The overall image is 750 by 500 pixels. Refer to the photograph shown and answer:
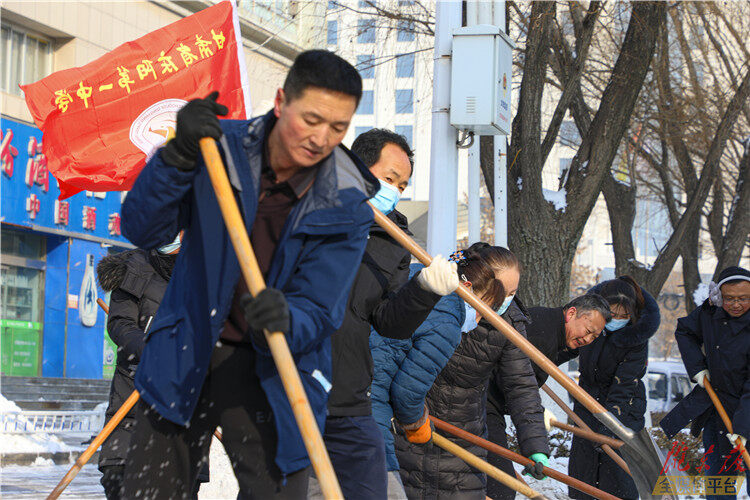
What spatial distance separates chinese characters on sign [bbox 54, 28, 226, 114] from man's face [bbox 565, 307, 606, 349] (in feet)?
11.5

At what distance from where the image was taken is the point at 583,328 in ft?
18.9

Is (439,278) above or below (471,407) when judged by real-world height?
above

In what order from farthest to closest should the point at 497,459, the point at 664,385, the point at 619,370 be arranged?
the point at 664,385, the point at 619,370, the point at 497,459

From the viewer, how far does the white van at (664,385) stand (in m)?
21.1

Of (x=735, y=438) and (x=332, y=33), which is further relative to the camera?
(x=332, y=33)

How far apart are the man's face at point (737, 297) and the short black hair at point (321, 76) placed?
16.8ft

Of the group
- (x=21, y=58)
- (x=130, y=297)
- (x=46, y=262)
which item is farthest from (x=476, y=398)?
(x=21, y=58)

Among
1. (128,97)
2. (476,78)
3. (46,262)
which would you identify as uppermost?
(476,78)

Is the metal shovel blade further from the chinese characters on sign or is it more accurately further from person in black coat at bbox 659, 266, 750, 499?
the chinese characters on sign

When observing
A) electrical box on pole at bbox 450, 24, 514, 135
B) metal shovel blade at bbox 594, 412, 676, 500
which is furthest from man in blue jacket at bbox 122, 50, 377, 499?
electrical box on pole at bbox 450, 24, 514, 135

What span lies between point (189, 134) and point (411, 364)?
5.60 feet

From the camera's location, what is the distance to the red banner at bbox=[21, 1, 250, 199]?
7.25 meters

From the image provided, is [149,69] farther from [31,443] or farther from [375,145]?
[31,443]

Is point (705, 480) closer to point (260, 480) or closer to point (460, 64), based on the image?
point (460, 64)
